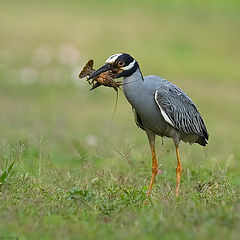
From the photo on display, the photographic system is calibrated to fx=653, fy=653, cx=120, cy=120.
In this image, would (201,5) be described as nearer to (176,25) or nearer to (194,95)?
(176,25)

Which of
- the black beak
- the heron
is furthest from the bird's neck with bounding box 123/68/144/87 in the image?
the black beak

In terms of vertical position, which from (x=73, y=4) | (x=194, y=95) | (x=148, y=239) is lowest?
(x=194, y=95)

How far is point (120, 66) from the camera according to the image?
6.98m

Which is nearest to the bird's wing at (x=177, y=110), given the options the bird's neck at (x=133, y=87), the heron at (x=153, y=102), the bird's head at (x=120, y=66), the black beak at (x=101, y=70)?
the heron at (x=153, y=102)

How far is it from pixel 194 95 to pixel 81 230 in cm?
1299

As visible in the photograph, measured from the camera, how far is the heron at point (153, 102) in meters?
6.99

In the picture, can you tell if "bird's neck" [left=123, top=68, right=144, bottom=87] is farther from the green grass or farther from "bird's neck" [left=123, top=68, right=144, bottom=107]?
the green grass

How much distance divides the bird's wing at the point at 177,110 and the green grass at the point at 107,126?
63 centimetres

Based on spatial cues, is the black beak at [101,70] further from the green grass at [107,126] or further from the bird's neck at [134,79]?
the green grass at [107,126]

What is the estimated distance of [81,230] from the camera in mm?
5211

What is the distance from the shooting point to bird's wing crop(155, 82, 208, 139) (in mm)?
7098

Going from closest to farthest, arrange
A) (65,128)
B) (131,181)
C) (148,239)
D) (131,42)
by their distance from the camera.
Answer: (148,239) → (131,181) → (65,128) → (131,42)

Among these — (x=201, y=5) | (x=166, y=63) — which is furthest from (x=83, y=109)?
(x=201, y=5)

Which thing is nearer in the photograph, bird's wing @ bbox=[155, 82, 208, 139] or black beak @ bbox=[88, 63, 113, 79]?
black beak @ bbox=[88, 63, 113, 79]
